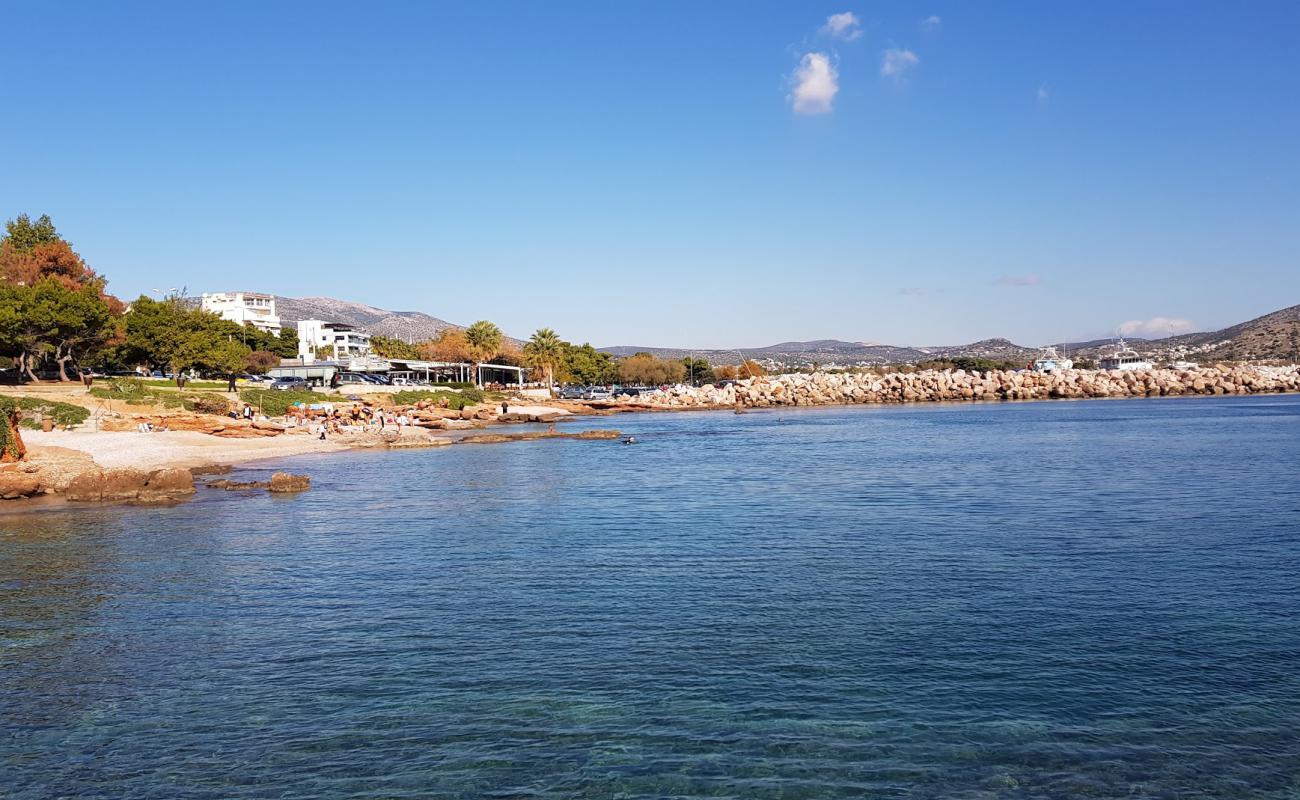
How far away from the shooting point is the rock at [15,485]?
94.8 feet

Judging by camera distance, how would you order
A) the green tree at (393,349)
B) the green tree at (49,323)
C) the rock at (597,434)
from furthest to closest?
the green tree at (393,349)
the rock at (597,434)
the green tree at (49,323)

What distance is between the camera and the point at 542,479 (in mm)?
36656

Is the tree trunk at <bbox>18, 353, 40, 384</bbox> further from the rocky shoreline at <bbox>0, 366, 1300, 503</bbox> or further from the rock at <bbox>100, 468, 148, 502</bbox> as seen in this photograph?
the rock at <bbox>100, 468, 148, 502</bbox>

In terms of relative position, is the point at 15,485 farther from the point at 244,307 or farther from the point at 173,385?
the point at 244,307

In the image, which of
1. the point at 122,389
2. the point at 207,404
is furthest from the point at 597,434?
the point at 122,389

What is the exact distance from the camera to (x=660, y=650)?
12898mm

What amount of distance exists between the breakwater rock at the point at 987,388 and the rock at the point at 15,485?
91.6 metres

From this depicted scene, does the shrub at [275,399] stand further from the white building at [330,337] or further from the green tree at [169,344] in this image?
the white building at [330,337]

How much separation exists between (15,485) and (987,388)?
382 feet

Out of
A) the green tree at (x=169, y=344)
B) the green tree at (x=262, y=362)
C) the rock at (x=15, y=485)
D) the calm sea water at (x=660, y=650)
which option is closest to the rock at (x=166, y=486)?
the calm sea water at (x=660, y=650)

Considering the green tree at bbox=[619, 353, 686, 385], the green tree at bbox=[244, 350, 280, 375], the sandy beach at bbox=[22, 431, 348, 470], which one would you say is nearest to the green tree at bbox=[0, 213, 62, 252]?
the green tree at bbox=[244, 350, 280, 375]

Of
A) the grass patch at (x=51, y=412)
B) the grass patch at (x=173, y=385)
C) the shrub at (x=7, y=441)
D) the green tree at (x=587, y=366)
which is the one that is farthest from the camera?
the green tree at (x=587, y=366)

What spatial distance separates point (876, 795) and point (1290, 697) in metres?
5.83

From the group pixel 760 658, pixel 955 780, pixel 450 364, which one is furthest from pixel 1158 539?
pixel 450 364
